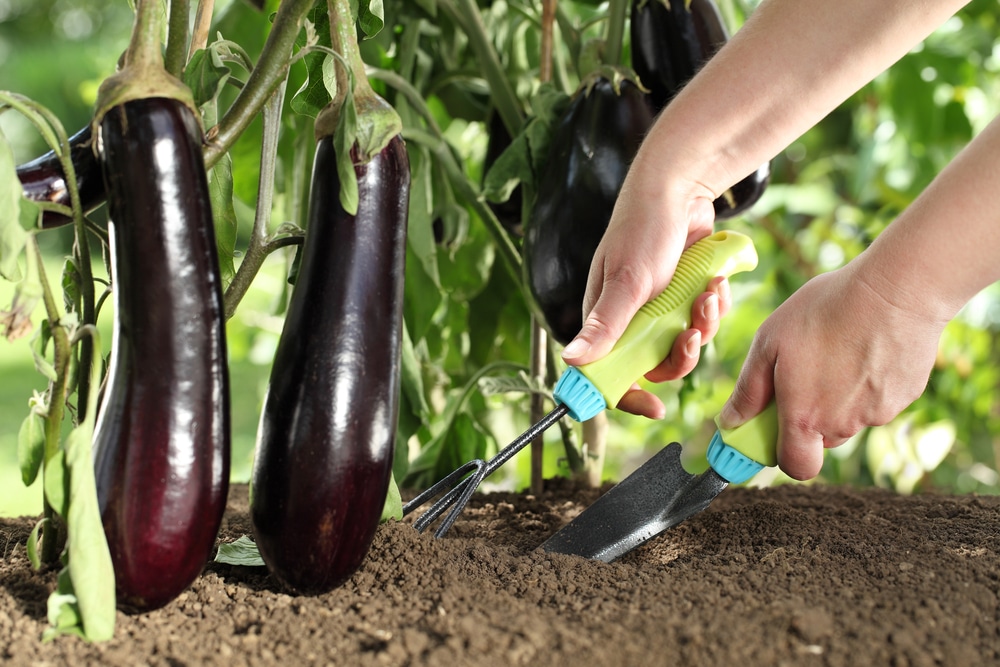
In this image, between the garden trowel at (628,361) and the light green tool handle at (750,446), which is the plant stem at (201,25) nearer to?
the garden trowel at (628,361)

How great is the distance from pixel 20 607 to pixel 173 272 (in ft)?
0.84

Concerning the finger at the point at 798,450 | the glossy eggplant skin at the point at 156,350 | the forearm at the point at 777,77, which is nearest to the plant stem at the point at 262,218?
the glossy eggplant skin at the point at 156,350

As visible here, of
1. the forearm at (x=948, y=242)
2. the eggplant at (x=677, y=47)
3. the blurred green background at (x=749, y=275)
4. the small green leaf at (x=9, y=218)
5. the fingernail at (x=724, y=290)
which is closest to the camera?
the small green leaf at (x=9, y=218)

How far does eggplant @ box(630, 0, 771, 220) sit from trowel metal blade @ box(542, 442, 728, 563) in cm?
34

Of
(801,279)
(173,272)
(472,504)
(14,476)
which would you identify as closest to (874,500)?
(472,504)

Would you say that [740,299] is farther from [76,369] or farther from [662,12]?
[76,369]

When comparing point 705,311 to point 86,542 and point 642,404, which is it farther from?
point 86,542

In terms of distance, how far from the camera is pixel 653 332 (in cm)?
86

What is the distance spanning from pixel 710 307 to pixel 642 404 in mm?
119

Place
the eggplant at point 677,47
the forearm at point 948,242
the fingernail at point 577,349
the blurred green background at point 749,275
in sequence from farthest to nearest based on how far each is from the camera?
the blurred green background at point 749,275 < the eggplant at point 677,47 < the fingernail at point 577,349 < the forearm at point 948,242

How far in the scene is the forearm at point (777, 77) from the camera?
0.82 m

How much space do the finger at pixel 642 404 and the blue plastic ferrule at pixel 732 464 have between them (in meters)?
0.08

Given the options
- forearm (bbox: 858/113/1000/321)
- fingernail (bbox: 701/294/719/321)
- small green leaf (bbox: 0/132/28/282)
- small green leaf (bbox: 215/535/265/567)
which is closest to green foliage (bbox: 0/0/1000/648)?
small green leaf (bbox: 0/132/28/282)

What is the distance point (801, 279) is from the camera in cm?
201
